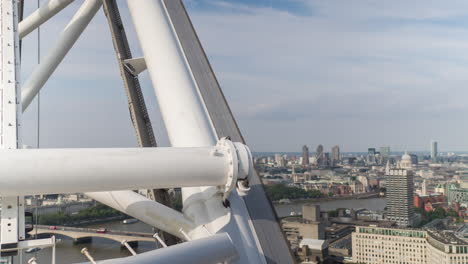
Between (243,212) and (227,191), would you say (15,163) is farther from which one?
(243,212)

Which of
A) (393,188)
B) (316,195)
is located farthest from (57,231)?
(393,188)

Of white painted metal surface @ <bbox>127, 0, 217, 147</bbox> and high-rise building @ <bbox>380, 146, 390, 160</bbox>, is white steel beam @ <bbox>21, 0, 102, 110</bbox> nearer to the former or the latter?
white painted metal surface @ <bbox>127, 0, 217, 147</bbox>

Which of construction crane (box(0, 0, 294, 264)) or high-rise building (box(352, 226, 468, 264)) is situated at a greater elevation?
construction crane (box(0, 0, 294, 264))

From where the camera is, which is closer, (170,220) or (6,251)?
(6,251)

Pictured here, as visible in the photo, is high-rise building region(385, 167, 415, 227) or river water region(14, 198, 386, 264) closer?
river water region(14, 198, 386, 264)

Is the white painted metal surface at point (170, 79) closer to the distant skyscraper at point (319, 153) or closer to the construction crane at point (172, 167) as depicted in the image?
the construction crane at point (172, 167)

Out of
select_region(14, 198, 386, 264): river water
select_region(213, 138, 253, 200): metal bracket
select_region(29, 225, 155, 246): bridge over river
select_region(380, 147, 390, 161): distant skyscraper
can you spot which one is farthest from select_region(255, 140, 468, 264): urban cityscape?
select_region(380, 147, 390, 161): distant skyscraper
